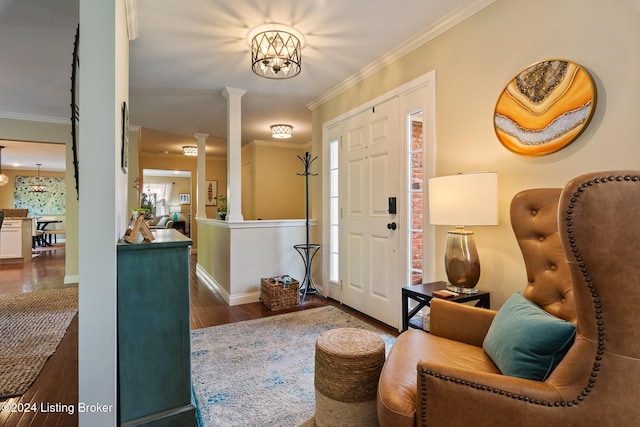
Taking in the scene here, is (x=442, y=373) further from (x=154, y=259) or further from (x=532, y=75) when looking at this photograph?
(x=532, y=75)

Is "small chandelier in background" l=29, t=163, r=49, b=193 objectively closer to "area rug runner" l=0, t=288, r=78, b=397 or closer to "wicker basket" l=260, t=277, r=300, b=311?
"area rug runner" l=0, t=288, r=78, b=397

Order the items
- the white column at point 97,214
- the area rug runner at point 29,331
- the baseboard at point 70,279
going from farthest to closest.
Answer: the baseboard at point 70,279 → the area rug runner at point 29,331 → the white column at point 97,214

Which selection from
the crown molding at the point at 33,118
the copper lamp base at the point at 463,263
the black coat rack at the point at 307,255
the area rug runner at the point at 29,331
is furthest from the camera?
the crown molding at the point at 33,118

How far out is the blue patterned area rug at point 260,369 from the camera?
1707 mm

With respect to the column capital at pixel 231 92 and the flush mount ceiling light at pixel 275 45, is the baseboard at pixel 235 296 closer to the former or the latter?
the column capital at pixel 231 92

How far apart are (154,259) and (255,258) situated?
2315 mm

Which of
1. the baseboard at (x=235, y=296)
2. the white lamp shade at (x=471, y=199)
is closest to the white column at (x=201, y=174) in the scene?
the baseboard at (x=235, y=296)

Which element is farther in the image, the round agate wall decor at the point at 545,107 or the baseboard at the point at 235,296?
the baseboard at the point at 235,296

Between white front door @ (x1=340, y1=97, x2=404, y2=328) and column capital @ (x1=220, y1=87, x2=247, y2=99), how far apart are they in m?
1.31

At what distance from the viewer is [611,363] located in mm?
819

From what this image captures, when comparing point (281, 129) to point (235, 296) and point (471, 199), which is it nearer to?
point (235, 296)

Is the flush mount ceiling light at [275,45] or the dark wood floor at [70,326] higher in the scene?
the flush mount ceiling light at [275,45]

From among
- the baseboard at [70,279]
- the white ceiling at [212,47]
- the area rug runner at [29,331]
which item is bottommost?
the area rug runner at [29,331]

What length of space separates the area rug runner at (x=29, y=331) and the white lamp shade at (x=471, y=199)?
112 inches
